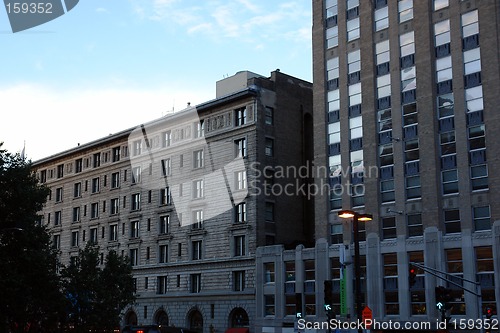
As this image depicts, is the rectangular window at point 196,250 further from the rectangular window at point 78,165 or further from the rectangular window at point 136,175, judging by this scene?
the rectangular window at point 78,165

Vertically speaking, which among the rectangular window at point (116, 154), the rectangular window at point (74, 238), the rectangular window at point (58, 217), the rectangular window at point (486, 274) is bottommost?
the rectangular window at point (486, 274)

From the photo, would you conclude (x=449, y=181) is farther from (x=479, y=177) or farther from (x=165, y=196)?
(x=165, y=196)

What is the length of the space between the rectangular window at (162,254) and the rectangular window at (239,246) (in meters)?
11.4

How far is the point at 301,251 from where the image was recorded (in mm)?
65938

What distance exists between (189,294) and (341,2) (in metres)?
33.7

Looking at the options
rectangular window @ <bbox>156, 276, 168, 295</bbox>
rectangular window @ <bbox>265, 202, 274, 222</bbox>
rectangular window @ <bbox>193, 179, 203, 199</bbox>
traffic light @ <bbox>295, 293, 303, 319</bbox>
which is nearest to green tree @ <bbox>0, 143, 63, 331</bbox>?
Result: traffic light @ <bbox>295, 293, 303, 319</bbox>

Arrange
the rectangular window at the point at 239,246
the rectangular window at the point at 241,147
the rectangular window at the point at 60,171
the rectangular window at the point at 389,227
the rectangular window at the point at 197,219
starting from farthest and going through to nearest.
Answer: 1. the rectangular window at the point at 60,171
2. the rectangular window at the point at 197,219
3. the rectangular window at the point at 241,147
4. the rectangular window at the point at 239,246
5. the rectangular window at the point at 389,227

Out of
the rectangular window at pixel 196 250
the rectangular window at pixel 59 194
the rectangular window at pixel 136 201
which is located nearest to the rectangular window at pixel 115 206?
the rectangular window at pixel 136 201

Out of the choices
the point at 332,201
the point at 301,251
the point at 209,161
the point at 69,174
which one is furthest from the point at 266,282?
the point at 69,174

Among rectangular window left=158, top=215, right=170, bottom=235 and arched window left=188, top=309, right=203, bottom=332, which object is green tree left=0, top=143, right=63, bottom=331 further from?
rectangular window left=158, top=215, right=170, bottom=235

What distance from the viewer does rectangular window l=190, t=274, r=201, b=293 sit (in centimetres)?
7506

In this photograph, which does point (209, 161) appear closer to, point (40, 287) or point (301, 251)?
point (301, 251)

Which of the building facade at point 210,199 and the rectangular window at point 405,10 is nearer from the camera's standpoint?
the rectangular window at point 405,10

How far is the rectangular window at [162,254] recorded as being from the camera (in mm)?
79875
